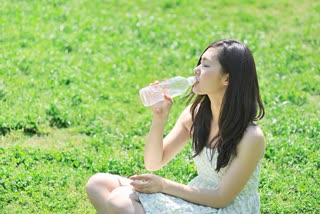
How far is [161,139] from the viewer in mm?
5145

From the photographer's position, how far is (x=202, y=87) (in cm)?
494

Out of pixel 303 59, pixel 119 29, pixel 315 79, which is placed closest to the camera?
pixel 315 79

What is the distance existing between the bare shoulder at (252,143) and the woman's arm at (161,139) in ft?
1.77

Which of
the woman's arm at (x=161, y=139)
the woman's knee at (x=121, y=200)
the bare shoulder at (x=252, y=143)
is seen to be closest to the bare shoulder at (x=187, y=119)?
the woman's arm at (x=161, y=139)

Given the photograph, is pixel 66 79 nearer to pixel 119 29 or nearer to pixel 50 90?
pixel 50 90

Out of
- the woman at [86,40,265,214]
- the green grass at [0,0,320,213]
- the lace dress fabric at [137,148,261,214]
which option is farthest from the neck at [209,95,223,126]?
the green grass at [0,0,320,213]

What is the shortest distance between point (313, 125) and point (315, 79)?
50.5 inches

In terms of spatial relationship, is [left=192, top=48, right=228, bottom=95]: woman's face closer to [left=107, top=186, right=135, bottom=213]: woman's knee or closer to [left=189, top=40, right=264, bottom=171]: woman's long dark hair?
[left=189, top=40, right=264, bottom=171]: woman's long dark hair

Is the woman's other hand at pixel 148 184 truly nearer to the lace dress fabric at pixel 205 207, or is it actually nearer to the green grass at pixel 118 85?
the lace dress fabric at pixel 205 207

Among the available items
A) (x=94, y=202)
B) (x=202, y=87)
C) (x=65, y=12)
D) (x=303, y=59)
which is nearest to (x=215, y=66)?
(x=202, y=87)

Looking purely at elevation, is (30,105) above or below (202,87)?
below

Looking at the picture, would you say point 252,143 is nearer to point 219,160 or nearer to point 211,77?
point 219,160

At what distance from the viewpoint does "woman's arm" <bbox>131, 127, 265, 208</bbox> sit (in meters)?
4.84

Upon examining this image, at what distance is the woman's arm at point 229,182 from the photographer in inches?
190
